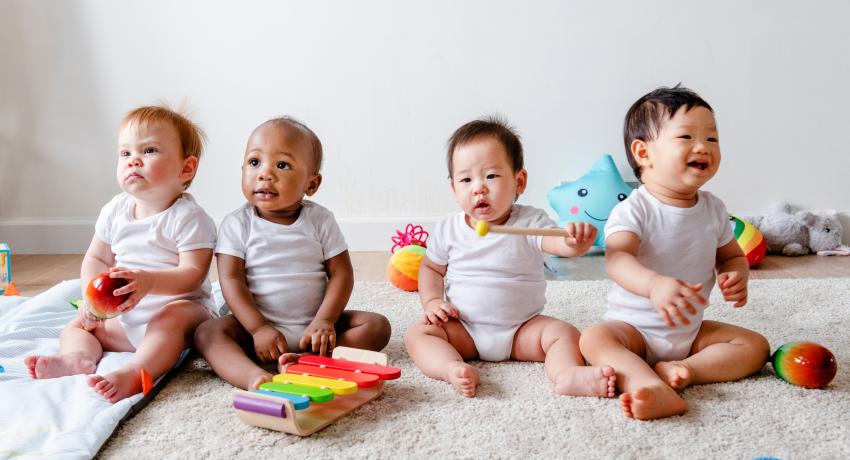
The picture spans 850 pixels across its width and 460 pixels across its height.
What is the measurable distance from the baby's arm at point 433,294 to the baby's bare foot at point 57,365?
596mm

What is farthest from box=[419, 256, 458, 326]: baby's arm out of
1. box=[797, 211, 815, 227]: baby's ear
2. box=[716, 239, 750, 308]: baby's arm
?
box=[797, 211, 815, 227]: baby's ear

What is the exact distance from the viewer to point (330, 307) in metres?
1.43

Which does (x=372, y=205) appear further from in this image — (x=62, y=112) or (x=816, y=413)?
(x=816, y=413)

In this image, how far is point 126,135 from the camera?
4.72 ft

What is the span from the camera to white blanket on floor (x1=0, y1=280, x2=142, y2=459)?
3.43 ft

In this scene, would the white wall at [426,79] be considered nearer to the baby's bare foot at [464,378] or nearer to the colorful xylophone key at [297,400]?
the baby's bare foot at [464,378]

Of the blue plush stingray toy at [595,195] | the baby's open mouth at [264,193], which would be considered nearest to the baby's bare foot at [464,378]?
the baby's open mouth at [264,193]

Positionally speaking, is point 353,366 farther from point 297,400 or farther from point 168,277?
point 168,277

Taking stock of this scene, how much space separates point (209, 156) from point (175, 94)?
0.23 metres

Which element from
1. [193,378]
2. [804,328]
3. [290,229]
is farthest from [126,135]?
[804,328]

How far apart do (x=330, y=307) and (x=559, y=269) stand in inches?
39.2

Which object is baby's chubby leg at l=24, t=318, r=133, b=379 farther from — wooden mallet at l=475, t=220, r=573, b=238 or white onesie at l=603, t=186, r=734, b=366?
white onesie at l=603, t=186, r=734, b=366

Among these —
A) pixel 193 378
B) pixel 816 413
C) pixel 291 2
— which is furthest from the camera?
pixel 291 2

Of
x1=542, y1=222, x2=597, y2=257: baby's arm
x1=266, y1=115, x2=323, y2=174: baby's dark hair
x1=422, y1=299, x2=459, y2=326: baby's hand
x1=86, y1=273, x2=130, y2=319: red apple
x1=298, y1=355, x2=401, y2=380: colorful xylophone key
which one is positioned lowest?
x1=298, y1=355, x2=401, y2=380: colorful xylophone key
